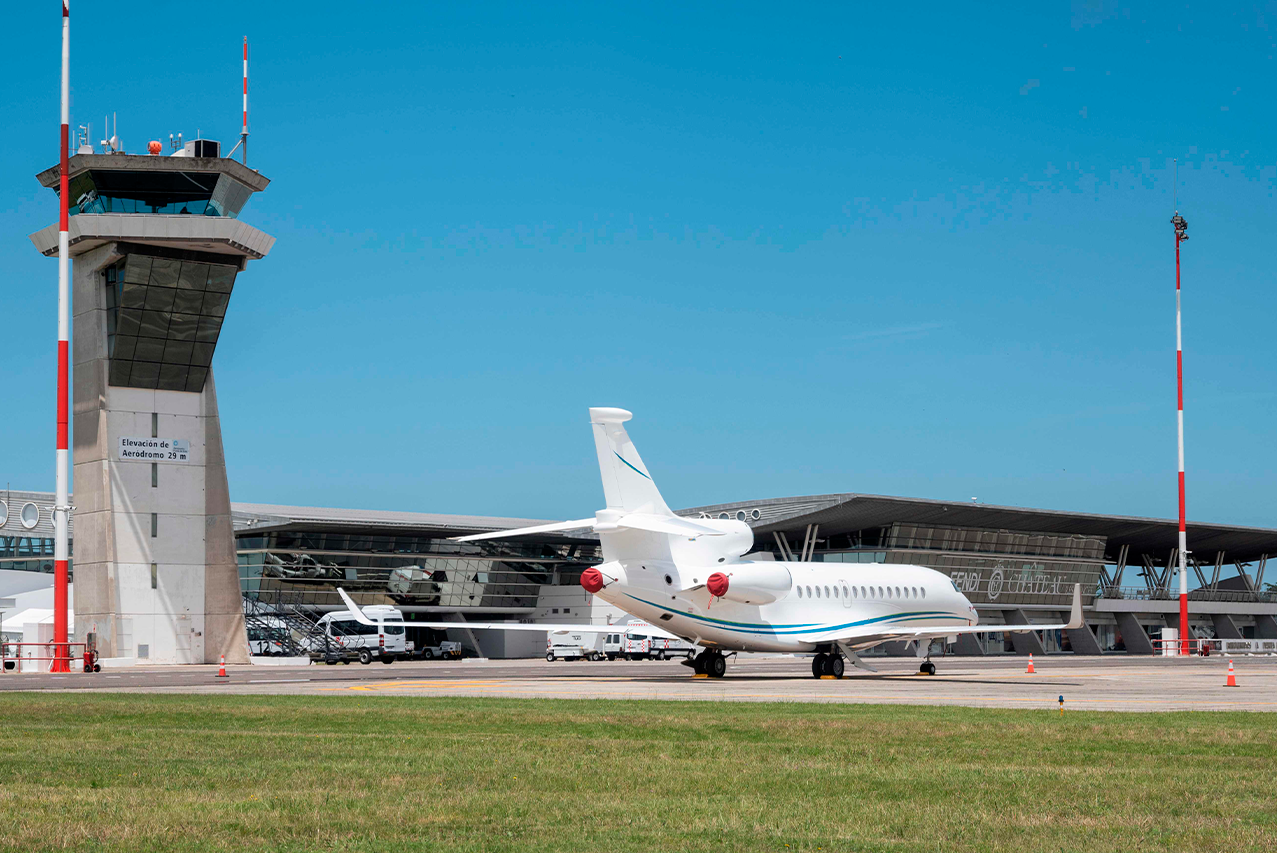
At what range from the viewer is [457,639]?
90.9 metres

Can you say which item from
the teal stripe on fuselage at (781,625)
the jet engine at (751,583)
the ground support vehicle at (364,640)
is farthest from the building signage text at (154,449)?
the jet engine at (751,583)

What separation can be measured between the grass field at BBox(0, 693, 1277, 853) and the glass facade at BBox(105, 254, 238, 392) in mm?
41056

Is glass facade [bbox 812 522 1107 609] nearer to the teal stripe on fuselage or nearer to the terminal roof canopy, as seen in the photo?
the terminal roof canopy

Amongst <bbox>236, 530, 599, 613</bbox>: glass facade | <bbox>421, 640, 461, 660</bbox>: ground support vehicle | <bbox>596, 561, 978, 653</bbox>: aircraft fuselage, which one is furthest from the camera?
<bbox>236, 530, 599, 613</bbox>: glass facade

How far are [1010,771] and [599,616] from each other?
74.1 meters

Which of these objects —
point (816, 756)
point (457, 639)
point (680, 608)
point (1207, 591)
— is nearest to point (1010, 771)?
point (816, 756)

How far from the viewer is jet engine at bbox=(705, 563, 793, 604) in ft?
116

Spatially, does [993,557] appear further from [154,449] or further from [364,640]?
[154,449]

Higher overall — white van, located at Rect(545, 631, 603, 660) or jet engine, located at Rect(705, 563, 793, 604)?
jet engine, located at Rect(705, 563, 793, 604)

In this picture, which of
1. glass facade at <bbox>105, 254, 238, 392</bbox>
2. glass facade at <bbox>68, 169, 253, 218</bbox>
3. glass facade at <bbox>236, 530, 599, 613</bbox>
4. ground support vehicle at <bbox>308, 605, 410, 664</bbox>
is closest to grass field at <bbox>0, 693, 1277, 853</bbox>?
glass facade at <bbox>105, 254, 238, 392</bbox>

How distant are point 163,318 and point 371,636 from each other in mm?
19840

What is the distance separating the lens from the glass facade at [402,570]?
80.6 meters

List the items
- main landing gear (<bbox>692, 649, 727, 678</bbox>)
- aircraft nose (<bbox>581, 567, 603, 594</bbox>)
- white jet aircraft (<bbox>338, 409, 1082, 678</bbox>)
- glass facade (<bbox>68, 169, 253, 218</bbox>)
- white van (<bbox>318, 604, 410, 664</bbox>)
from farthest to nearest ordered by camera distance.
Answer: white van (<bbox>318, 604, 410, 664</bbox>) → glass facade (<bbox>68, 169, 253, 218</bbox>) → main landing gear (<bbox>692, 649, 727, 678</bbox>) → white jet aircraft (<bbox>338, 409, 1082, 678</bbox>) → aircraft nose (<bbox>581, 567, 603, 594</bbox>)

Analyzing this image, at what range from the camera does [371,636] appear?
219ft
